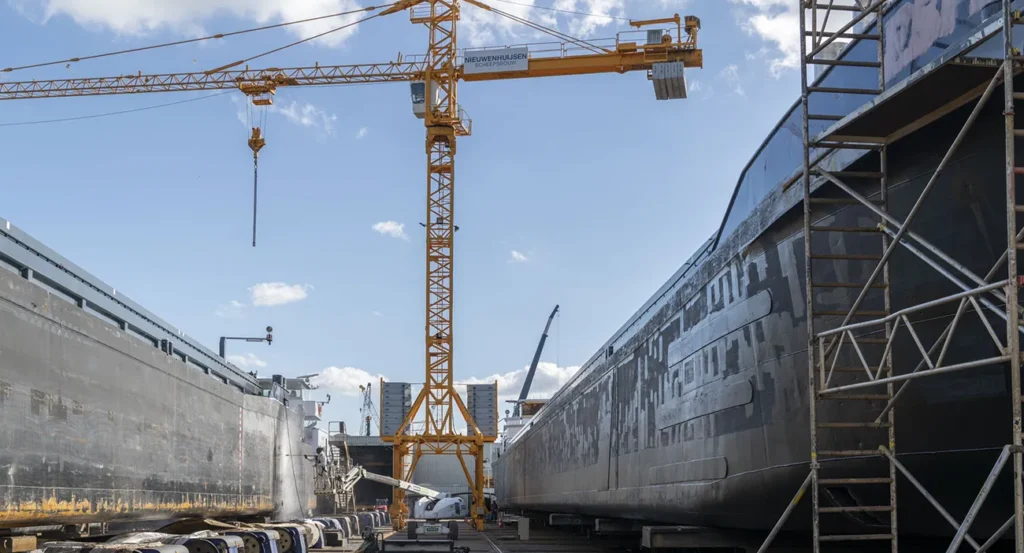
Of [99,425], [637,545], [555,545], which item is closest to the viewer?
[99,425]

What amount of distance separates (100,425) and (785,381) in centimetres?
935

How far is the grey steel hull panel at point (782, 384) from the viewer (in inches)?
304

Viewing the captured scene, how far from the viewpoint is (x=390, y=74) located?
171ft

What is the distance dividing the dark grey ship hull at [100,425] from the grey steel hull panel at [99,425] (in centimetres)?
2

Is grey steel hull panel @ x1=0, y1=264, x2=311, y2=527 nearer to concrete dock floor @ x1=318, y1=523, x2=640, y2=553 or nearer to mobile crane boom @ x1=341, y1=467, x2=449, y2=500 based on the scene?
concrete dock floor @ x1=318, y1=523, x2=640, y2=553

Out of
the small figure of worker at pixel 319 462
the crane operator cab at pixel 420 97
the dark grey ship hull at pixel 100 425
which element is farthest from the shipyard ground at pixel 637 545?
the crane operator cab at pixel 420 97

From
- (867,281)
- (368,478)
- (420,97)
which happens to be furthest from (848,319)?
(420,97)

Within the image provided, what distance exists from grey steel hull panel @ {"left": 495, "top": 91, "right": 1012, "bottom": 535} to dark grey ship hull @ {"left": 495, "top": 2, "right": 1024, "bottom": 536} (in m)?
0.02

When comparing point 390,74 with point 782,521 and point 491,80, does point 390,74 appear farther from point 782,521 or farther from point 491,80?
point 782,521

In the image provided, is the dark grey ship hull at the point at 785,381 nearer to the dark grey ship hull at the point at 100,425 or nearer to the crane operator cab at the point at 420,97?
the dark grey ship hull at the point at 100,425

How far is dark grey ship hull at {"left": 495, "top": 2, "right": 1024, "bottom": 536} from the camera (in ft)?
25.3

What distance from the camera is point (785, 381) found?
32.8ft

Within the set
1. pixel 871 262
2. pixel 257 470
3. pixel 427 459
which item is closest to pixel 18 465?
pixel 871 262

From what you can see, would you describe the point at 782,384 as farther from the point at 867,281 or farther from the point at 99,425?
the point at 99,425
